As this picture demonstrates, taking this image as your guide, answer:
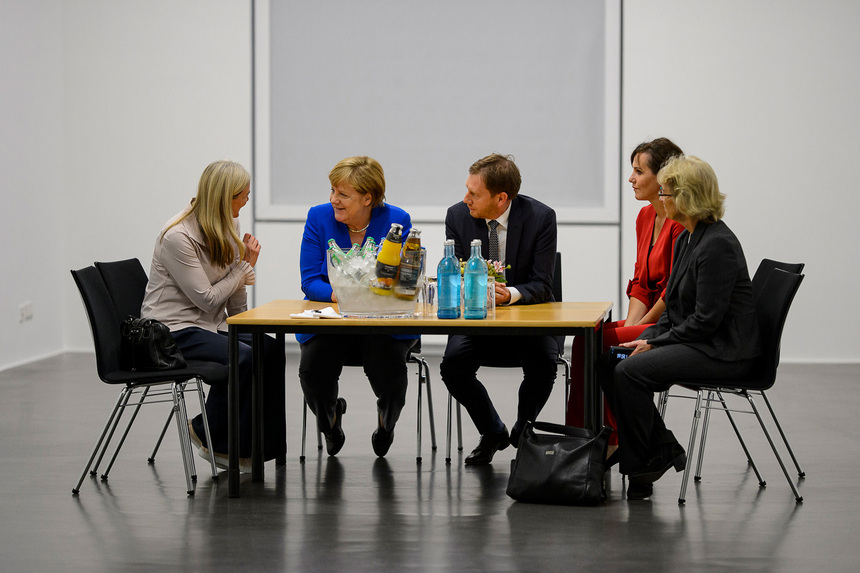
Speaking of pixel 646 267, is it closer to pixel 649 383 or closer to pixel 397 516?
pixel 649 383

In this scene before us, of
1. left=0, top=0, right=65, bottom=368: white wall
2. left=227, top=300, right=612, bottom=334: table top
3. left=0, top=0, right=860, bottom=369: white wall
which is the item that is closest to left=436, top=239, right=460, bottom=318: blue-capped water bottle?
left=227, top=300, right=612, bottom=334: table top

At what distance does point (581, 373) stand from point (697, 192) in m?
0.82

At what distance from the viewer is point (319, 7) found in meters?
7.04

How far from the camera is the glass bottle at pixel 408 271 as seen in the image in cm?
331

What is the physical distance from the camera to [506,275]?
3.96 m

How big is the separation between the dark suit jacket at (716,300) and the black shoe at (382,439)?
1.16 m

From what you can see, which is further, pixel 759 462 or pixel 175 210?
pixel 175 210

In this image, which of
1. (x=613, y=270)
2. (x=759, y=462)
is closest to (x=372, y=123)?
(x=613, y=270)

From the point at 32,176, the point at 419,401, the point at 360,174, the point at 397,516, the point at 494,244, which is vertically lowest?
the point at 397,516

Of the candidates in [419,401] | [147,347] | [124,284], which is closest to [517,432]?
[419,401]

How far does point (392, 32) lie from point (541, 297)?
372 centimetres

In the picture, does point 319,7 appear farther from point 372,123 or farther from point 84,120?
point 84,120

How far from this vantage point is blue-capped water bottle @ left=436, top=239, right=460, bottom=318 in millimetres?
3363

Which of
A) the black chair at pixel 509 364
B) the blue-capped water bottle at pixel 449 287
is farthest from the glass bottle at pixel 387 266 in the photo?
the black chair at pixel 509 364
